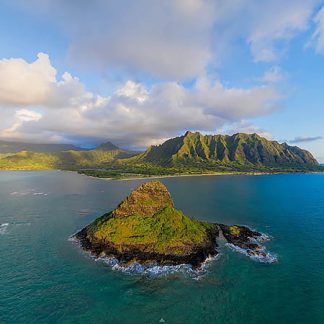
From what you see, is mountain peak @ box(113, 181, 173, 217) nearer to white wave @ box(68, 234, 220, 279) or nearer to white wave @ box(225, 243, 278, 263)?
white wave @ box(68, 234, 220, 279)

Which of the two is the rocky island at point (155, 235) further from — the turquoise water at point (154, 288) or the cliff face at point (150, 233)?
the turquoise water at point (154, 288)

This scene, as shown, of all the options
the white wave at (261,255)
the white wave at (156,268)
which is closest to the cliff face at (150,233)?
the white wave at (156,268)

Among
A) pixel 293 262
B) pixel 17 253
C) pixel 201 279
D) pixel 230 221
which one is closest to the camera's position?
pixel 201 279

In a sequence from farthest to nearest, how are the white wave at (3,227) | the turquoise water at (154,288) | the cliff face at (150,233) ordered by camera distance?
the white wave at (3,227) → the cliff face at (150,233) → the turquoise water at (154,288)

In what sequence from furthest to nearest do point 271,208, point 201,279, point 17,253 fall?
point 271,208 → point 17,253 → point 201,279

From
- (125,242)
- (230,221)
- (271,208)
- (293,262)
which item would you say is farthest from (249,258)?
(271,208)

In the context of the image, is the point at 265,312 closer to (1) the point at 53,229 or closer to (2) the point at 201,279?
(2) the point at 201,279

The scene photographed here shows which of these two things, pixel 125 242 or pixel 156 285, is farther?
pixel 125 242

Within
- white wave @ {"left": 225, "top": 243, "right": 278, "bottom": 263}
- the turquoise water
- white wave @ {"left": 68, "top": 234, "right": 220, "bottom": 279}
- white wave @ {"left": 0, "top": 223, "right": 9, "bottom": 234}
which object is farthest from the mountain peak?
white wave @ {"left": 0, "top": 223, "right": 9, "bottom": 234}
